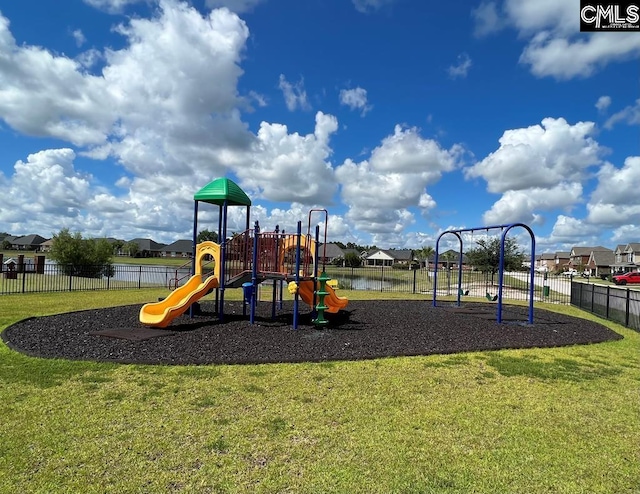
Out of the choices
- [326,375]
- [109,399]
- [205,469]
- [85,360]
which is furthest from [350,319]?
[205,469]

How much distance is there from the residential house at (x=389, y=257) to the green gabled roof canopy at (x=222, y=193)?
76180 mm

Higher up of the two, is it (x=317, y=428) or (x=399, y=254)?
(x=399, y=254)

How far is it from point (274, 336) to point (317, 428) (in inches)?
188

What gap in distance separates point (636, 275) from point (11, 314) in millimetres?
50700

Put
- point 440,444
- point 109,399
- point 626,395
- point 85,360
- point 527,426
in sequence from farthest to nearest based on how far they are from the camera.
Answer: point 85,360, point 626,395, point 109,399, point 527,426, point 440,444

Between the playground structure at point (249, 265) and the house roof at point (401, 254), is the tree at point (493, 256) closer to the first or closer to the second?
the playground structure at point (249, 265)

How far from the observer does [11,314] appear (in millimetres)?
11227

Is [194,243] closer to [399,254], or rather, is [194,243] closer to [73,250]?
[73,250]

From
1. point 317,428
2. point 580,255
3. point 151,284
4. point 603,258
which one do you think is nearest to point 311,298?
point 317,428

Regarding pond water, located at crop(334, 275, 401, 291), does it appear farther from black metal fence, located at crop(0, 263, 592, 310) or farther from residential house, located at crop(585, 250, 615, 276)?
residential house, located at crop(585, 250, 615, 276)

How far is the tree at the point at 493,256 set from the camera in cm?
3162

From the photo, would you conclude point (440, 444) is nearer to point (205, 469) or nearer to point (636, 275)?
point (205, 469)

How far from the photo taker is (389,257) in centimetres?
9544

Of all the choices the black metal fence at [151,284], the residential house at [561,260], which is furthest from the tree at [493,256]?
the residential house at [561,260]
